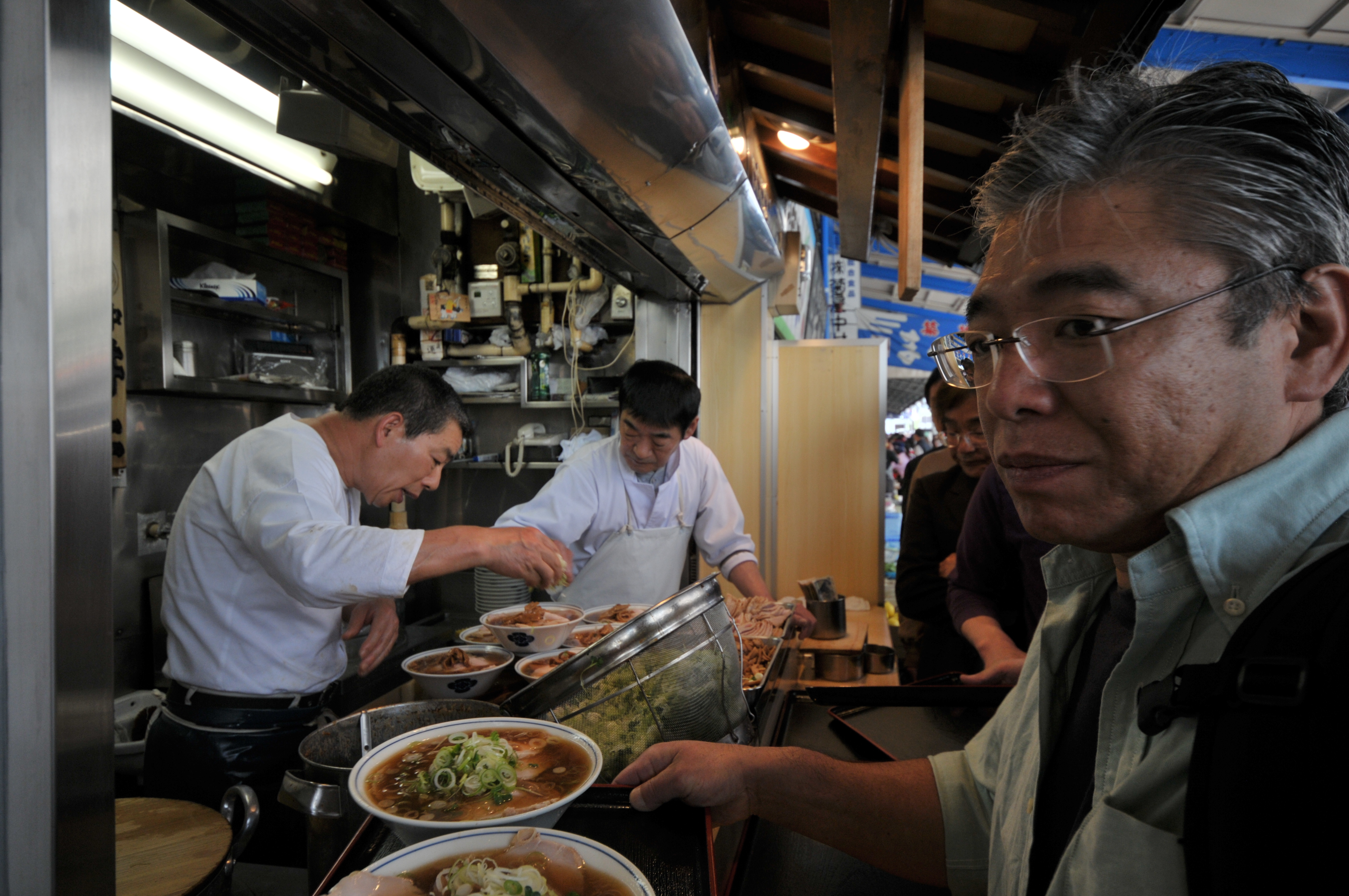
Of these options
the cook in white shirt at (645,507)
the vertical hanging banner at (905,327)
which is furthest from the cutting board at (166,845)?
the vertical hanging banner at (905,327)

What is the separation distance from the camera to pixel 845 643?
3293mm

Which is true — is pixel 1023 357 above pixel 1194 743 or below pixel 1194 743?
above

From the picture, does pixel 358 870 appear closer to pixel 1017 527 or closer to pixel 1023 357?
pixel 1023 357

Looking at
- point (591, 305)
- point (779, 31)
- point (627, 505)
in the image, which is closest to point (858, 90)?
point (779, 31)

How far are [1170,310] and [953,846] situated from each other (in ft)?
3.07

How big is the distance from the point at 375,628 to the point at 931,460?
3.10m

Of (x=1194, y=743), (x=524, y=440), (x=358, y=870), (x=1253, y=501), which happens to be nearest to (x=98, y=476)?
(x=358, y=870)

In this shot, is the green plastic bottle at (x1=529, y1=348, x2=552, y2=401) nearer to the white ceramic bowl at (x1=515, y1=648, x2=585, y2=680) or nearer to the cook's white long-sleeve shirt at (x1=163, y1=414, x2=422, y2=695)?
the cook's white long-sleeve shirt at (x1=163, y1=414, x2=422, y2=695)

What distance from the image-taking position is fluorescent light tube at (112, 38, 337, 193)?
3.64 m

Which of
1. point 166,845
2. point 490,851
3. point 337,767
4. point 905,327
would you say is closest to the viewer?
point 490,851

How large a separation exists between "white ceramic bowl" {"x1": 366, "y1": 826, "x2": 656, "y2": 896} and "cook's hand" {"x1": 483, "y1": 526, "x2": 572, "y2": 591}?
1.30m

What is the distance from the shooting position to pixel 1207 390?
771mm

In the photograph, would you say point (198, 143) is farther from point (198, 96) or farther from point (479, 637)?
point (479, 637)

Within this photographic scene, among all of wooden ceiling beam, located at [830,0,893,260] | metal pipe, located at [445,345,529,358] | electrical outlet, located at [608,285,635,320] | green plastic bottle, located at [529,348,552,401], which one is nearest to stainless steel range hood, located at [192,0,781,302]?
wooden ceiling beam, located at [830,0,893,260]
